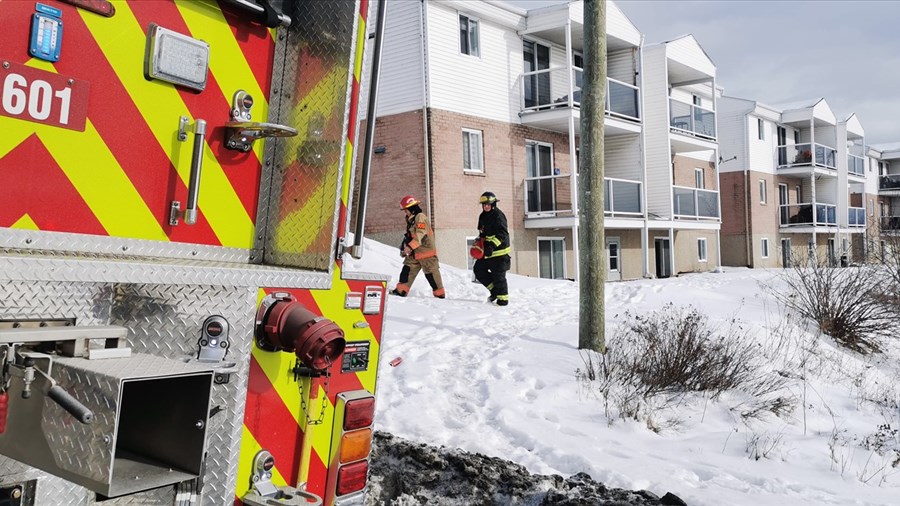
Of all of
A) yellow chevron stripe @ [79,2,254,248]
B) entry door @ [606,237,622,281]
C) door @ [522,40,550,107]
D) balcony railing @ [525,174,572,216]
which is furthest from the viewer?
entry door @ [606,237,622,281]

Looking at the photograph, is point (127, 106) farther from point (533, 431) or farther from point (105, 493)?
point (533, 431)

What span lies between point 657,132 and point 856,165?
23.8 m

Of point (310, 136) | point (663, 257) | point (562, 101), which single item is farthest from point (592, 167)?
point (663, 257)

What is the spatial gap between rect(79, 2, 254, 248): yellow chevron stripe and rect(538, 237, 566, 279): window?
1653cm

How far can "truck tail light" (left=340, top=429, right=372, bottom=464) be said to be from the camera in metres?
2.58

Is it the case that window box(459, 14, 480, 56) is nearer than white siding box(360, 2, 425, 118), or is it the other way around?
white siding box(360, 2, 425, 118)

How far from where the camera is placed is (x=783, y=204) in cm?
3309

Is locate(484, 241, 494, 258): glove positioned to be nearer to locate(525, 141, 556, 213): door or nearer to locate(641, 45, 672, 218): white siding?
locate(525, 141, 556, 213): door

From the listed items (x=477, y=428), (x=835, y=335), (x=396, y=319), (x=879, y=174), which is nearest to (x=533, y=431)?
(x=477, y=428)

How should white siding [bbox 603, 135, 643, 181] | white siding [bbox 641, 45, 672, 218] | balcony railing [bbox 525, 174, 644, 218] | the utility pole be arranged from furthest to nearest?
white siding [bbox 641, 45, 672, 218] < white siding [bbox 603, 135, 643, 181] < balcony railing [bbox 525, 174, 644, 218] < the utility pole

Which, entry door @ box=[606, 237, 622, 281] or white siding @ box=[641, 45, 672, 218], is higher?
white siding @ box=[641, 45, 672, 218]

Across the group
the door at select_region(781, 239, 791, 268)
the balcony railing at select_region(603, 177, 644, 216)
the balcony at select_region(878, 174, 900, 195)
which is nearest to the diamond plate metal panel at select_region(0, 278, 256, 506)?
the balcony railing at select_region(603, 177, 644, 216)

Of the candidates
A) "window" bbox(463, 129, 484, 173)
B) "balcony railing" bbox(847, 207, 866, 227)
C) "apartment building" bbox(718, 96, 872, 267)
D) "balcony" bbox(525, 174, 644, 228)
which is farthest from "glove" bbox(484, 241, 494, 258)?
"balcony railing" bbox(847, 207, 866, 227)

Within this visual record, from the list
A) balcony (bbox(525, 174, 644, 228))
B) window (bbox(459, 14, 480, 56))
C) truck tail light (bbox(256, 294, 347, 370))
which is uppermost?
window (bbox(459, 14, 480, 56))
